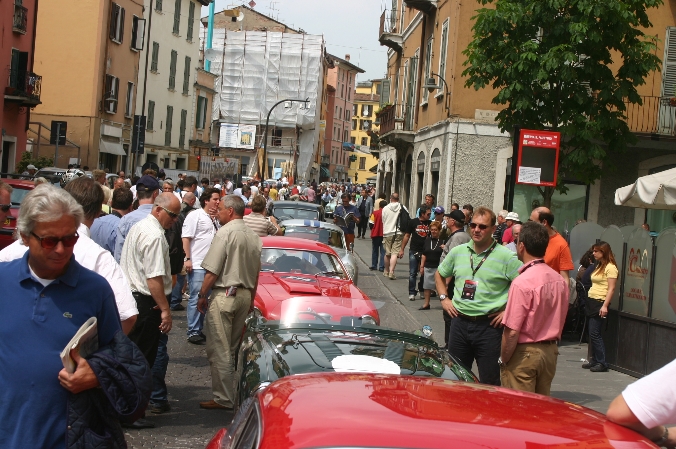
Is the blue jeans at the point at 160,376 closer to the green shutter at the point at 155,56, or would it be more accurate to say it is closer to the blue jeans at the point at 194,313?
the blue jeans at the point at 194,313

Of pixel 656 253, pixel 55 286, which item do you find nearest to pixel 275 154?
pixel 656 253

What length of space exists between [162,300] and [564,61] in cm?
1207

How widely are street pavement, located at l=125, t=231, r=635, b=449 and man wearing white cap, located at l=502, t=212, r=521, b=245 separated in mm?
1815

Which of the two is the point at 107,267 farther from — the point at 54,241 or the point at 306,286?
the point at 306,286

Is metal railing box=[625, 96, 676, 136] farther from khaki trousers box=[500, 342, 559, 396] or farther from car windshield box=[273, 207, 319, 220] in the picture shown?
khaki trousers box=[500, 342, 559, 396]

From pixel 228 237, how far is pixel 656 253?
5900 millimetres

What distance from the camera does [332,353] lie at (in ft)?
17.8

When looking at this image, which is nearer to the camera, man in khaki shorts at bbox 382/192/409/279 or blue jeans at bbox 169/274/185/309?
blue jeans at bbox 169/274/185/309

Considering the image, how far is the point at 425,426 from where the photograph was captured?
9.27 ft

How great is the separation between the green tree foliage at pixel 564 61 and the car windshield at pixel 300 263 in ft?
22.6

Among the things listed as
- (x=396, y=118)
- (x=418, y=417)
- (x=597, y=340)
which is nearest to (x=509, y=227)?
(x=597, y=340)

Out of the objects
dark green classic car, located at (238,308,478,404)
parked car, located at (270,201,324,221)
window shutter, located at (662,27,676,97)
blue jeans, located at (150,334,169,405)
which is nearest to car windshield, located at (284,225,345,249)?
parked car, located at (270,201,324,221)

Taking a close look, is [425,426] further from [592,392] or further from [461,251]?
[592,392]

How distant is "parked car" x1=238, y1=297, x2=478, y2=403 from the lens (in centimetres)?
519
